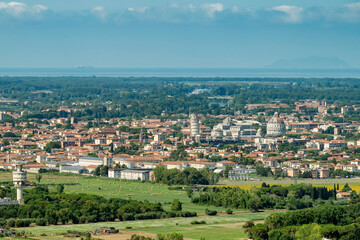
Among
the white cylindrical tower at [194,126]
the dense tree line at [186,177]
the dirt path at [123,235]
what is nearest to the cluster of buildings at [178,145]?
the white cylindrical tower at [194,126]

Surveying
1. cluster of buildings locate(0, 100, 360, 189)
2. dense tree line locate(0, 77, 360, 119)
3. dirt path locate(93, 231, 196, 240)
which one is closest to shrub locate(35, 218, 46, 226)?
dirt path locate(93, 231, 196, 240)

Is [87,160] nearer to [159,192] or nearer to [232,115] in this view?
[159,192]

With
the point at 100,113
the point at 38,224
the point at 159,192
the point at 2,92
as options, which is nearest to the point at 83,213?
the point at 38,224

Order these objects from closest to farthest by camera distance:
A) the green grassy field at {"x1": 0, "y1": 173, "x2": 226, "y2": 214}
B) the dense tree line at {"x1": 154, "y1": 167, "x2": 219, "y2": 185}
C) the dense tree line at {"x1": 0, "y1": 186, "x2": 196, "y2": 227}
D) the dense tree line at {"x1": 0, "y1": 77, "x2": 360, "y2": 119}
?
1. the dense tree line at {"x1": 0, "y1": 186, "x2": 196, "y2": 227}
2. the green grassy field at {"x1": 0, "y1": 173, "x2": 226, "y2": 214}
3. the dense tree line at {"x1": 154, "y1": 167, "x2": 219, "y2": 185}
4. the dense tree line at {"x1": 0, "y1": 77, "x2": 360, "y2": 119}

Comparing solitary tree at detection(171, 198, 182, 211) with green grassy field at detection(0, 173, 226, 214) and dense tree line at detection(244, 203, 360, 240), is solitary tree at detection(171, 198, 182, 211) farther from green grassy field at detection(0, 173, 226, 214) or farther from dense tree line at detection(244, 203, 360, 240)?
dense tree line at detection(244, 203, 360, 240)

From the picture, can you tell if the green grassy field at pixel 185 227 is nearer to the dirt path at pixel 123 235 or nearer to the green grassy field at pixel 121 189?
the dirt path at pixel 123 235

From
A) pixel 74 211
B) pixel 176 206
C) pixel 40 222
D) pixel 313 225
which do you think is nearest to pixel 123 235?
pixel 40 222
